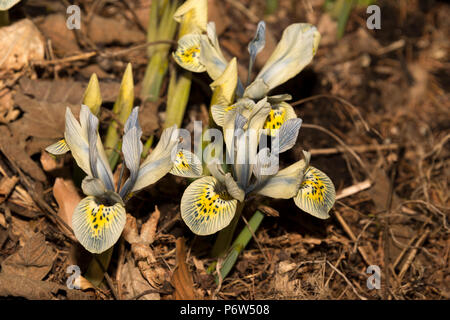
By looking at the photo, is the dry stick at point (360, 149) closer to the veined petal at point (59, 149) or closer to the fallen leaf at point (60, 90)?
the fallen leaf at point (60, 90)

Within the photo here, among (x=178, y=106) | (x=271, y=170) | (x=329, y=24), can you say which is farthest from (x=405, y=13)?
(x=271, y=170)

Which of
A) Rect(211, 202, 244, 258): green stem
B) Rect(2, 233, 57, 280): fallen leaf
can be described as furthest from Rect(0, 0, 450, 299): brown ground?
Rect(211, 202, 244, 258): green stem

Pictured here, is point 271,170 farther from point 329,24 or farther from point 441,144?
point 329,24

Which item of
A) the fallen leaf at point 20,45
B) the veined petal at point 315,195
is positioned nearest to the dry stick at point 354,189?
the veined petal at point 315,195

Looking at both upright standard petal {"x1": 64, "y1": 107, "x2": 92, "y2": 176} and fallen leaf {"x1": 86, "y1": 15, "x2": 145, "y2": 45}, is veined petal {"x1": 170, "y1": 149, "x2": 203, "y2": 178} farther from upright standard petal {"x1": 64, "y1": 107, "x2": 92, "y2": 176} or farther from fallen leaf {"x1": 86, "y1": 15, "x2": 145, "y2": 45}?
fallen leaf {"x1": 86, "y1": 15, "x2": 145, "y2": 45}

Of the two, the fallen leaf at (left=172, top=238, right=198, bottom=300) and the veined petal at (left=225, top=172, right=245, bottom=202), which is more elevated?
the veined petal at (left=225, top=172, right=245, bottom=202)

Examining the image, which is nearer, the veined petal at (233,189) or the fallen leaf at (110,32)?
the veined petal at (233,189)
